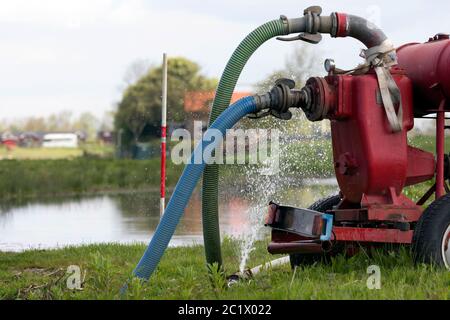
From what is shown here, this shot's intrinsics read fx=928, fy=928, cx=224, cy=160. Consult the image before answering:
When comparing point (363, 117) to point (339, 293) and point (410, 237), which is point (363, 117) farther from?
point (339, 293)

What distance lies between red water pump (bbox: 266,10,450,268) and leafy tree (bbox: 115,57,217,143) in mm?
28066

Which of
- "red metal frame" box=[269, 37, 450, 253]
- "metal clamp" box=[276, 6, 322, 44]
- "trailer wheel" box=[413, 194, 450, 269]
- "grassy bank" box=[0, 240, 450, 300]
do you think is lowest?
"grassy bank" box=[0, 240, 450, 300]

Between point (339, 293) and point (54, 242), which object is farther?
point (54, 242)

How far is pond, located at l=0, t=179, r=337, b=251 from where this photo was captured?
12.8m

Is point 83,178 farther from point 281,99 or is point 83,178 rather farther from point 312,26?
point 281,99

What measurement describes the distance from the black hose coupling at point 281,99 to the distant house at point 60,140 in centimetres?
6725

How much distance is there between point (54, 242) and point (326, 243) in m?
7.07

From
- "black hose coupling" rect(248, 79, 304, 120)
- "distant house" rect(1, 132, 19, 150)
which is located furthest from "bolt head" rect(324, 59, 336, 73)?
"distant house" rect(1, 132, 19, 150)

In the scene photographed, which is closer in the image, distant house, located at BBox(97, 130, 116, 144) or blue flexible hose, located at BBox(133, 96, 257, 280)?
blue flexible hose, located at BBox(133, 96, 257, 280)

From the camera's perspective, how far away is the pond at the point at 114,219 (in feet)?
41.8

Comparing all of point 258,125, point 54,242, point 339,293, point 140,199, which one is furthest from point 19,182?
point 339,293

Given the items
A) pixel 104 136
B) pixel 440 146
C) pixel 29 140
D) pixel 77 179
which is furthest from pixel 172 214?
pixel 29 140

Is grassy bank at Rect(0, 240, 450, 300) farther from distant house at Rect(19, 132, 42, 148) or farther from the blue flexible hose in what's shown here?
distant house at Rect(19, 132, 42, 148)

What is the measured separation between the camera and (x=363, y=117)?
684cm
